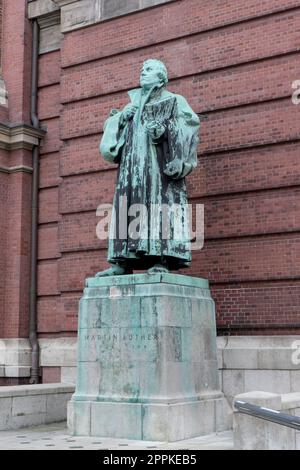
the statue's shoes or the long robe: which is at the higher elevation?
the long robe

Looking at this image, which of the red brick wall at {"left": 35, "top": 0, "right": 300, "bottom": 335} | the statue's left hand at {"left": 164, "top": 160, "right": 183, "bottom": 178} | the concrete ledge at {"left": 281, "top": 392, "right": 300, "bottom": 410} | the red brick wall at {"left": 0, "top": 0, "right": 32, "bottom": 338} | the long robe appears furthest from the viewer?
the red brick wall at {"left": 0, "top": 0, "right": 32, "bottom": 338}

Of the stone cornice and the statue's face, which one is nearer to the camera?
the statue's face

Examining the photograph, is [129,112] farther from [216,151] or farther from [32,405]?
[32,405]

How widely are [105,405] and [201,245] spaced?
152 inches

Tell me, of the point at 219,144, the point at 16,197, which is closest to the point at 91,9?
the point at 16,197

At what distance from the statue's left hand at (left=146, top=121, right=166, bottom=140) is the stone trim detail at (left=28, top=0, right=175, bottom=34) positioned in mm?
4395

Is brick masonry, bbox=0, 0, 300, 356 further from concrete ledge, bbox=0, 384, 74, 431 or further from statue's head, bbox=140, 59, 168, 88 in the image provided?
statue's head, bbox=140, 59, 168, 88

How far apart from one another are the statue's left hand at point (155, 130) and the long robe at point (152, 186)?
0.08 metres

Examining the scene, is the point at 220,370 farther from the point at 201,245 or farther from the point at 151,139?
the point at 151,139

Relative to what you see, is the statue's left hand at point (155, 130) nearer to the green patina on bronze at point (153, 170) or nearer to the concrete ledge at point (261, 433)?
the green patina on bronze at point (153, 170)

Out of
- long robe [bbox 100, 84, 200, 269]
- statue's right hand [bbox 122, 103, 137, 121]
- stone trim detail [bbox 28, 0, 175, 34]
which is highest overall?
stone trim detail [bbox 28, 0, 175, 34]

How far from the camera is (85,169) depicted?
49.3 ft

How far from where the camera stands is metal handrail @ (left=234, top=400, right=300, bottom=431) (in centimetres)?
807

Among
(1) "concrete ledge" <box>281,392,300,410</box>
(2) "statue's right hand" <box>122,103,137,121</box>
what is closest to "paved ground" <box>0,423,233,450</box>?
(1) "concrete ledge" <box>281,392,300,410</box>
